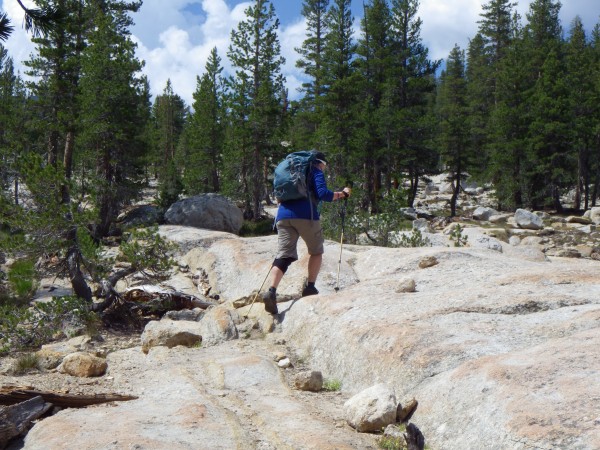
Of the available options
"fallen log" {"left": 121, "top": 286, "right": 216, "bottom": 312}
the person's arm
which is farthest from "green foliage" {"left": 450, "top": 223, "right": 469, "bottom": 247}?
the person's arm

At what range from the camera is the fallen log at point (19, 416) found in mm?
3746

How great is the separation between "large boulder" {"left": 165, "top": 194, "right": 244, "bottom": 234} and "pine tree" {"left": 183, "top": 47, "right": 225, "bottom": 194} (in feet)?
24.2

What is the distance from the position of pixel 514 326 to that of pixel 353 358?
145 cm

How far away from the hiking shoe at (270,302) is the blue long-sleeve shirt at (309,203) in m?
0.94

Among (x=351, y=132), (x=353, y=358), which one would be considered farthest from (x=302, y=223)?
(x=351, y=132)

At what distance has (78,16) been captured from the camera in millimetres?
23625

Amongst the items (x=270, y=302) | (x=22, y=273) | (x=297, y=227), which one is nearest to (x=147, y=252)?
(x=22, y=273)

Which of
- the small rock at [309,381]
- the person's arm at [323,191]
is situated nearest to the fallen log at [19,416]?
the small rock at [309,381]

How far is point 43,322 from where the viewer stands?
27.5ft

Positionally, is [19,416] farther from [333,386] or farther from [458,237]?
[458,237]

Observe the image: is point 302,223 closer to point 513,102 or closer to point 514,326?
point 514,326

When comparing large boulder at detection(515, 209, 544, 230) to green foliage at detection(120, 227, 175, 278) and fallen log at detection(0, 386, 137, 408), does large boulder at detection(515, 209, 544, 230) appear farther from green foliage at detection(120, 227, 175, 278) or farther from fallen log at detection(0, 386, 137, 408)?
fallen log at detection(0, 386, 137, 408)

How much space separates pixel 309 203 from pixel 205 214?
721 inches

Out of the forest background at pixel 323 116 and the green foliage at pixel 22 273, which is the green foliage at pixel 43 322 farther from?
the forest background at pixel 323 116
